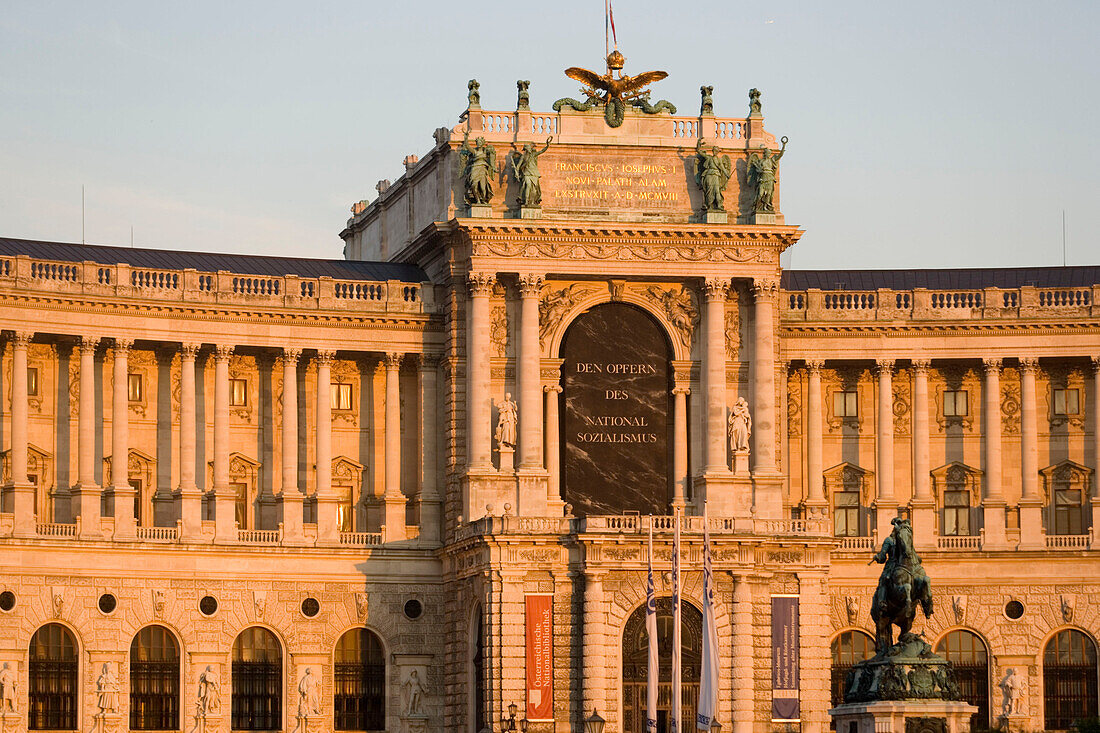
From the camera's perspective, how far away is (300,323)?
10131 centimetres

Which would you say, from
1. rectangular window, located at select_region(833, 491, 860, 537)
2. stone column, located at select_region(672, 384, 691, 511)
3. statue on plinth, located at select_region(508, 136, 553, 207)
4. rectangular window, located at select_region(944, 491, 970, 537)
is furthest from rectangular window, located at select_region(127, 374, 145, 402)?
rectangular window, located at select_region(944, 491, 970, 537)

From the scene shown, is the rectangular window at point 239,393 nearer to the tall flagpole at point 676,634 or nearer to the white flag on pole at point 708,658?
the tall flagpole at point 676,634

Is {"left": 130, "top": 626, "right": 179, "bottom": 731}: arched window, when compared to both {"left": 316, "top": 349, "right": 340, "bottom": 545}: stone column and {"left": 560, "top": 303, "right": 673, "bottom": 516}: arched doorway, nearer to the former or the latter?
{"left": 316, "top": 349, "right": 340, "bottom": 545}: stone column

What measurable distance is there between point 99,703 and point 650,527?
2106 centimetres

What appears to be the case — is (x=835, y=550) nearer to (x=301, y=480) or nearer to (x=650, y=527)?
(x=650, y=527)

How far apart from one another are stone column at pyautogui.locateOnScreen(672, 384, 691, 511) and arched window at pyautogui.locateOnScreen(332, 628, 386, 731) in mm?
12674

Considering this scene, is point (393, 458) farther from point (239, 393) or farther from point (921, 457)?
point (921, 457)

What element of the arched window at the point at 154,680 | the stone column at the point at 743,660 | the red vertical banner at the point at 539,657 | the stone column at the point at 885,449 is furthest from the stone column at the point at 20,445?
the stone column at the point at 885,449

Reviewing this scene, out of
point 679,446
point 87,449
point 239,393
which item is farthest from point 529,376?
point 87,449

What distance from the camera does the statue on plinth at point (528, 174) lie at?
99438 mm

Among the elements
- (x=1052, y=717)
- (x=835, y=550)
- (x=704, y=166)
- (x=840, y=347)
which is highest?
(x=704, y=166)

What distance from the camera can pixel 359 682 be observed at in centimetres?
10000

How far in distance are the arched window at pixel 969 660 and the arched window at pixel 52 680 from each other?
32.7m

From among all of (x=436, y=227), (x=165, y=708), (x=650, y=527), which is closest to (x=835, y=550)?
(x=650, y=527)
